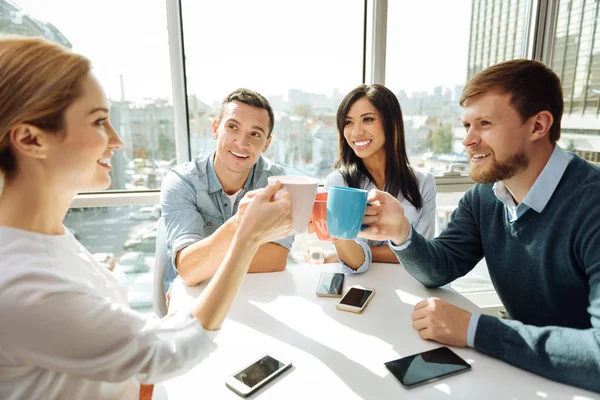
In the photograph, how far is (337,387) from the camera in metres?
0.71

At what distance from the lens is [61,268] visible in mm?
640

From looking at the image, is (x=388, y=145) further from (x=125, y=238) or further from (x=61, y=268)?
(x=125, y=238)

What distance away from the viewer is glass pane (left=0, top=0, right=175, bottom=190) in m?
2.02

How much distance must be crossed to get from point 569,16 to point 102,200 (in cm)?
353

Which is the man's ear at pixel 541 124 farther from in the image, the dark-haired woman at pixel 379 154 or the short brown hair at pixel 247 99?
the short brown hair at pixel 247 99

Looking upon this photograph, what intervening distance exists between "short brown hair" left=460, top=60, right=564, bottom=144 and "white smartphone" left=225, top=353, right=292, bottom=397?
3.34 feet

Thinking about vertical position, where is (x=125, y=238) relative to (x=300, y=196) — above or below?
below

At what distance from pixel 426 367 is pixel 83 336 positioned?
655 mm

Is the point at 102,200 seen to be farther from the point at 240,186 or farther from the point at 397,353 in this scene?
the point at 397,353

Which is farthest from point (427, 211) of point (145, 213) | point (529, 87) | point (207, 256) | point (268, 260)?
point (145, 213)

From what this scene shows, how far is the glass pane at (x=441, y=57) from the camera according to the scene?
2521 mm

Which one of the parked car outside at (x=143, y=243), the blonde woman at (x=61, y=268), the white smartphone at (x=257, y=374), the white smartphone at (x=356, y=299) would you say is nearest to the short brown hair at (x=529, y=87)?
the white smartphone at (x=356, y=299)

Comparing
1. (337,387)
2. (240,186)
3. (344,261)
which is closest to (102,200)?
(240,186)

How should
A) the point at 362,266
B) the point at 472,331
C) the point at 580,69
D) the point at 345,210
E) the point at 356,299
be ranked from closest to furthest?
the point at 472,331
the point at 345,210
the point at 356,299
the point at 362,266
the point at 580,69
